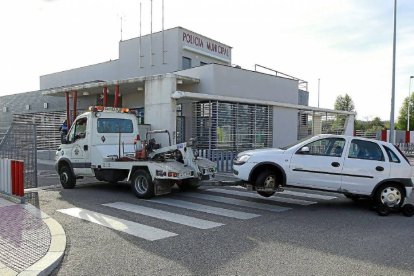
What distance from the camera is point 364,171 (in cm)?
883

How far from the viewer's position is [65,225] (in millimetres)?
7309

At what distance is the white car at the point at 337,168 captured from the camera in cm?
885

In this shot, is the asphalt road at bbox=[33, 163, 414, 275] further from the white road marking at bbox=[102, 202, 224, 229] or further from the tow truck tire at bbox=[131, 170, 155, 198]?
the tow truck tire at bbox=[131, 170, 155, 198]

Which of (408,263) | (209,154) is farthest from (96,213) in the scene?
(209,154)

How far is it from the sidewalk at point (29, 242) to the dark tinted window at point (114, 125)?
3950 mm

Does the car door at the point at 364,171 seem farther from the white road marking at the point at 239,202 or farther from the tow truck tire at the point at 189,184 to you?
the tow truck tire at the point at 189,184

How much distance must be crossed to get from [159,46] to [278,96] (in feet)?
27.7

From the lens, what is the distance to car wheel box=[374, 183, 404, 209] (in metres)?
8.84

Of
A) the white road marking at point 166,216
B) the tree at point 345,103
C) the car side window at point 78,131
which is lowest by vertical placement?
the white road marking at point 166,216

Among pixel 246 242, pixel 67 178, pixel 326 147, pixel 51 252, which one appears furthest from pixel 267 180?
pixel 67 178

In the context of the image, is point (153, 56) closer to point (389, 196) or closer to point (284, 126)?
point (284, 126)

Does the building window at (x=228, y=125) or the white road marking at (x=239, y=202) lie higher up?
the building window at (x=228, y=125)

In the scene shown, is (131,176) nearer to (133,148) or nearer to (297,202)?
(133,148)

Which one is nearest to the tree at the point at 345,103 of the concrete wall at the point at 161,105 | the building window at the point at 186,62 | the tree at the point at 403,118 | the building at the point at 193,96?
the tree at the point at 403,118
